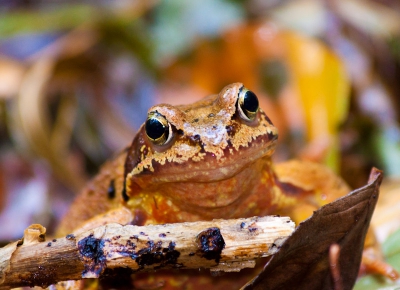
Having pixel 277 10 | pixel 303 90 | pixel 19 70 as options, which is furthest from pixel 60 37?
pixel 303 90

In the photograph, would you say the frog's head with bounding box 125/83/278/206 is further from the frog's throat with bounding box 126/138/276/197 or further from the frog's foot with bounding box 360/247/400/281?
the frog's foot with bounding box 360/247/400/281

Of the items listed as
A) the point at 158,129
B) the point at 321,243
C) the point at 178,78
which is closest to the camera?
the point at 321,243

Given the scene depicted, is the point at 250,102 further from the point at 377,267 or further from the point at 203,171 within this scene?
the point at 377,267

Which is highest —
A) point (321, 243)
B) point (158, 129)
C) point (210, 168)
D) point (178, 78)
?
point (178, 78)

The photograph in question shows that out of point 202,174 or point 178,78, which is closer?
point 202,174

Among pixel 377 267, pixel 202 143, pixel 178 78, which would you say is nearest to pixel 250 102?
pixel 202 143

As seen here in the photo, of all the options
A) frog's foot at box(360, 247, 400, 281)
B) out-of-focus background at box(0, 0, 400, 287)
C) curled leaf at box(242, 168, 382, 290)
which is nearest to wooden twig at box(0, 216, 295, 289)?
curled leaf at box(242, 168, 382, 290)

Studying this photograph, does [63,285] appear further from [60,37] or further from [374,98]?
[60,37]
